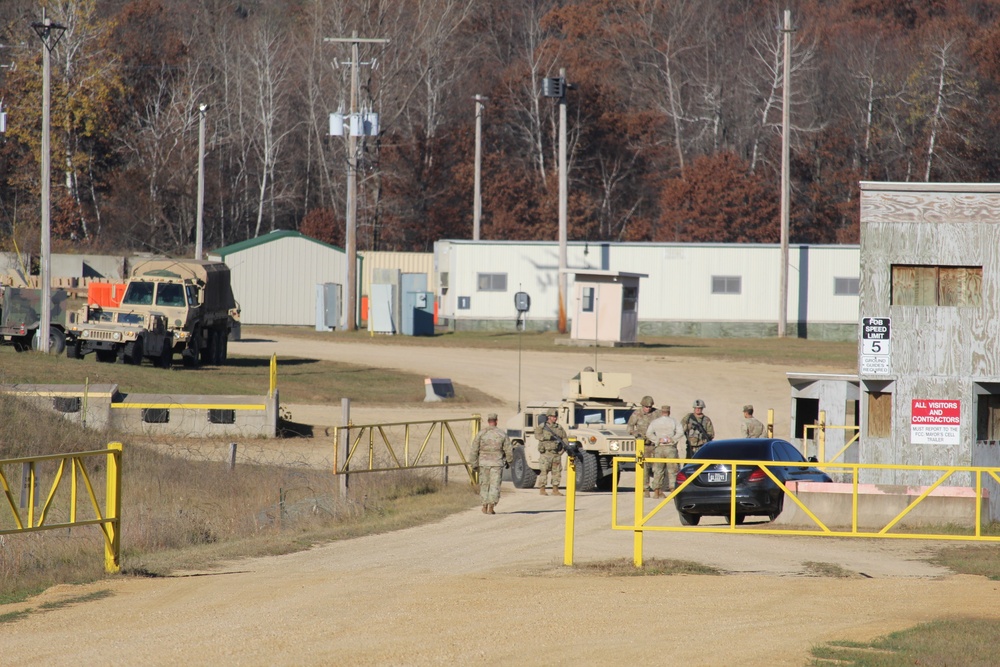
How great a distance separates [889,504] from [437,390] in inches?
634

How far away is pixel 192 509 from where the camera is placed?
18641 millimetres

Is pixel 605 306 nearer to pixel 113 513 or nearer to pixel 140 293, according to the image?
pixel 140 293

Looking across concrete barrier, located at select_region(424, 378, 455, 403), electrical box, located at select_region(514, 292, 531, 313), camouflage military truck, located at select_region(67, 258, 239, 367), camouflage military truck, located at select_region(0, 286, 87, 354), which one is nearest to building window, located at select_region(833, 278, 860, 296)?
electrical box, located at select_region(514, 292, 531, 313)

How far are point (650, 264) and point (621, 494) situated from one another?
28.2 meters

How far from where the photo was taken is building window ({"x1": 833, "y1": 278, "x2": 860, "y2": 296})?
163 feet

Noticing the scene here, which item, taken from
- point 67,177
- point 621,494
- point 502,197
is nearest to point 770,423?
point 621,494

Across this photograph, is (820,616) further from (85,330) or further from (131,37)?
(131,37)

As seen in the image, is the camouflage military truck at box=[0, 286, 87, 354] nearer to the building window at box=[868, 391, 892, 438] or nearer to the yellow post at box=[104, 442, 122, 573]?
the yellow post at box=[104, 442, 122, 573]

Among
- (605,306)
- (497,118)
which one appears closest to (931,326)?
(605,306)

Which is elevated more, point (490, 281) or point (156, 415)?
point (490, 281)

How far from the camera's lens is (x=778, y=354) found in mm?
40688

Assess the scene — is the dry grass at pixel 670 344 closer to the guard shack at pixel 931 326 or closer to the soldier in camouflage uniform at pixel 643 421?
the soldier in camouflage uniform at pixel 643 421

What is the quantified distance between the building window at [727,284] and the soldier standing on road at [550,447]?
28.4 meters

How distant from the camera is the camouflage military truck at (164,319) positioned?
32281 mm
